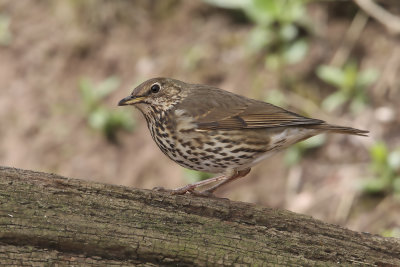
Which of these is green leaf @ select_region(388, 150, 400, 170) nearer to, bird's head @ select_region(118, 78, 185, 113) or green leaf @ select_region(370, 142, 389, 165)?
green leaf @ select_region(370, 142, 389, 165)

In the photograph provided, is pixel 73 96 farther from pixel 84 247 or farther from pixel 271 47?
pixel 84 247

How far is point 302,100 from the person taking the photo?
6164 mm

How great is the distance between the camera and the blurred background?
18.1ft

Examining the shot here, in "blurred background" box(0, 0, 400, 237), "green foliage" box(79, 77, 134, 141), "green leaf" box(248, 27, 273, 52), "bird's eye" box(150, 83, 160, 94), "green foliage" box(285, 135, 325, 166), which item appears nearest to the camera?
"bird's eye" box(150, 83, 160, 94)

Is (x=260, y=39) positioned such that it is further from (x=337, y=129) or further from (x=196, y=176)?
(x=337, y=129)

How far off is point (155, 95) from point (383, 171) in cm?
238

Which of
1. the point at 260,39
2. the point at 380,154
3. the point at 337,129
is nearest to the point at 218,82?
the point at 260,39

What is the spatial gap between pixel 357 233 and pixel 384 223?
6.71 feet

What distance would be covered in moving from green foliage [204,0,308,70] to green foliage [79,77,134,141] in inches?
69.2

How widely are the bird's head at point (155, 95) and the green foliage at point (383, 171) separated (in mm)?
2032

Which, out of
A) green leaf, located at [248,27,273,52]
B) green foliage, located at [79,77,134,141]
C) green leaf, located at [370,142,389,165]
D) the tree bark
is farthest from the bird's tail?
green foliage, located at [79,77,134,141]

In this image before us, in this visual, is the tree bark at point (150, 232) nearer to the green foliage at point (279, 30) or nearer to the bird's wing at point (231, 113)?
the bird's wing at point (231, 113)

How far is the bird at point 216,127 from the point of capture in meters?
3.42

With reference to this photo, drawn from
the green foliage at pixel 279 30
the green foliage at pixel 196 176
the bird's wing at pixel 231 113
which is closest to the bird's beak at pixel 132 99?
the bird's wing at pixel 231 113
